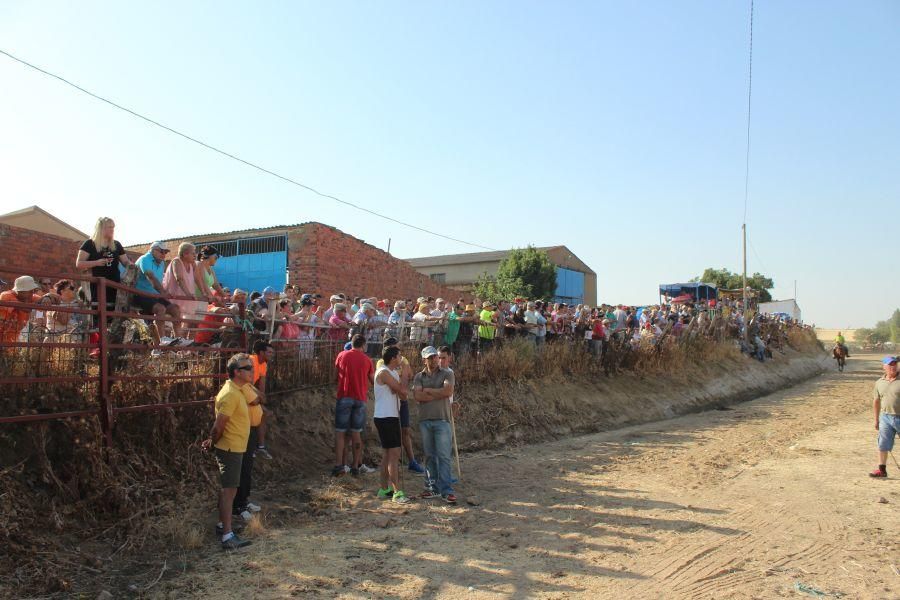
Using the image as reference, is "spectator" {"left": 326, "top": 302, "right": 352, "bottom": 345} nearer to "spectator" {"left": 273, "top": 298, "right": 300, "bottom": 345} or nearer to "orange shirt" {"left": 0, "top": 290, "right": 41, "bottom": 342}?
"spectator" {"left": 273, "top": 298, "right": 300, "bottom": 345}

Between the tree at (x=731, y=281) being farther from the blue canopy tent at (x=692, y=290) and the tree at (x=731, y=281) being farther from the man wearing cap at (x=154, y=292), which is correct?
the man wearing cap at (x=154, y=292)

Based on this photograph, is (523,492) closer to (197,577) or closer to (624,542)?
(624,542)

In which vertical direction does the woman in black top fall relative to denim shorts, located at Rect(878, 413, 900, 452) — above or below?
above

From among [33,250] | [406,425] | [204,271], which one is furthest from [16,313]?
[33,250]

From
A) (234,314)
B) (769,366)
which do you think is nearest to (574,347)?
(234,314)

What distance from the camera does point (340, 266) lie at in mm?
22859

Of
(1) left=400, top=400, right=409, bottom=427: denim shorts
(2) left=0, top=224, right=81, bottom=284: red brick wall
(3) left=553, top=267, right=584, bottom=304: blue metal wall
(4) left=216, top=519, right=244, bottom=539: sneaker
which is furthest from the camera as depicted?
(3) left=553, top=267, right=584, bottom=304: blue metal wall

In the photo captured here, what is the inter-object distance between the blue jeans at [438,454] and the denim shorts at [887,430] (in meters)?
7.09

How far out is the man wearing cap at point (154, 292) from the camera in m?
7.83

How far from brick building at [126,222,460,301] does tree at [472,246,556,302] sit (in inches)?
643

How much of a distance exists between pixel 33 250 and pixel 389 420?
10.4 m

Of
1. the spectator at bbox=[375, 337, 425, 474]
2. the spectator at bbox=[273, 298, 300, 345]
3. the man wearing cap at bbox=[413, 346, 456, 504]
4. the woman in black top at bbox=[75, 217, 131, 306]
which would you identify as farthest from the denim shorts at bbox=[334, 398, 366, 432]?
the woman in black top at bbox=[75, 217, 131, 306]

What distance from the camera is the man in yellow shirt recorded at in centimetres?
645

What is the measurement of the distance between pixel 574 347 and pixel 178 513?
12112mm
